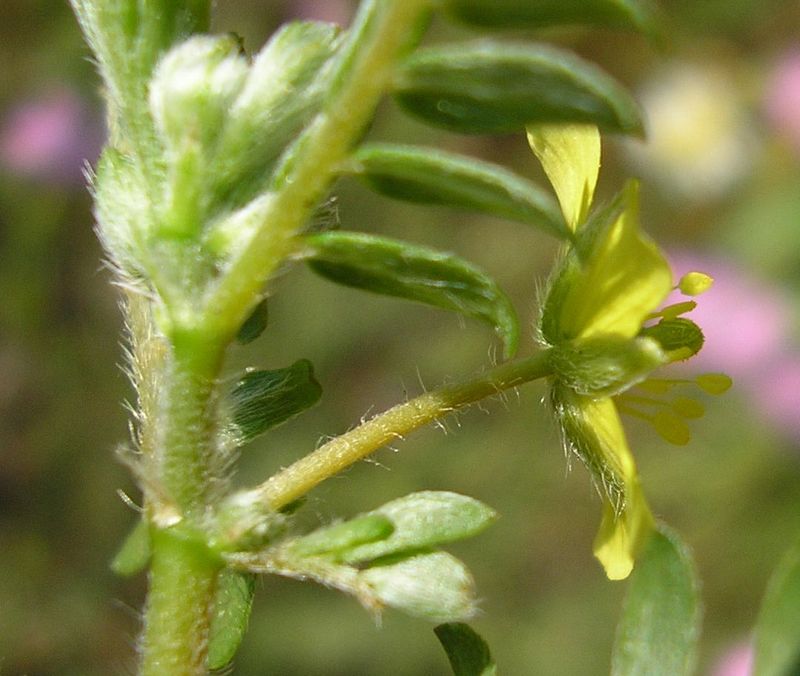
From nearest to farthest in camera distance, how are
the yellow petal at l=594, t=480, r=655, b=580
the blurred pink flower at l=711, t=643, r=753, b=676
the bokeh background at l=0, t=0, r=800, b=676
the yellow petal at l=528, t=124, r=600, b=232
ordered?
the yellow petal at l=594, t=480, r=655, b=580 → the yellow petal at l=528, t=124, r=600, b=232 → the blurred pink flower at l=711, t=643, r=753, b=676 → the bokeh background at l=0, t=0, r=800, b=676

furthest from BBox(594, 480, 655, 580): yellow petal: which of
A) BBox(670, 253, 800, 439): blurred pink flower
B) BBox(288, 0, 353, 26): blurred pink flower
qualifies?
BBox(288, 0, 353, 26): blurred pink flower

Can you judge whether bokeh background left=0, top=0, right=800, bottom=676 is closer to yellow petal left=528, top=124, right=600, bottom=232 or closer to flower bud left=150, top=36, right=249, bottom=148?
yellow petal left=528, top=124, right=600, bottom=232

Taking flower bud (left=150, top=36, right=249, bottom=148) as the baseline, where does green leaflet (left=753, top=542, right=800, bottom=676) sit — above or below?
below

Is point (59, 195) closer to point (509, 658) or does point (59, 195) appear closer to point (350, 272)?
point (509, 658)

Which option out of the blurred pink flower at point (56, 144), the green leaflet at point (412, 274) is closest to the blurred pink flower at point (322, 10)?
the blurred pink flower at point (56, 144)

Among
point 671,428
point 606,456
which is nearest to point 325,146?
point 606,456

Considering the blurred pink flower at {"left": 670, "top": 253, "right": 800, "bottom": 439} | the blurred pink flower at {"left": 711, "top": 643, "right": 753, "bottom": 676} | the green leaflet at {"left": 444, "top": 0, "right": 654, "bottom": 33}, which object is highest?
the green leaflet at {"left": 444, "top": 0, "right": 654, "bottom": 33}

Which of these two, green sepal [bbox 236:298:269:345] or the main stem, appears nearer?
the main stem

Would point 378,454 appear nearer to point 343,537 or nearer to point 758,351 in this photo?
point 758,351
